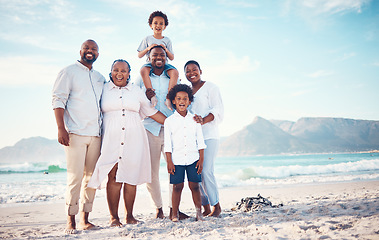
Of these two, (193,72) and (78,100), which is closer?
(78,100)

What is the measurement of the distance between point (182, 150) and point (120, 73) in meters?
1.30

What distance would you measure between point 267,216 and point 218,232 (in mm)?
1151

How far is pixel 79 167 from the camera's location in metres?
3.21

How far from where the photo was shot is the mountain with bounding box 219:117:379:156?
69000 mm

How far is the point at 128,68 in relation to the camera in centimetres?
355

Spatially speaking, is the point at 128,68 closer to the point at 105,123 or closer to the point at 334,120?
the point at 105,123

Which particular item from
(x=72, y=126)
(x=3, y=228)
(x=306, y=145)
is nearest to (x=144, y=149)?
(x=72, y=126)

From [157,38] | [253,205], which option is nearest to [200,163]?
[253,205]

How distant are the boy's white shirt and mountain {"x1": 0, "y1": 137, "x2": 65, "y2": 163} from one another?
Answer: 4995 cm

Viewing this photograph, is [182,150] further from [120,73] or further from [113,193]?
[120,73]

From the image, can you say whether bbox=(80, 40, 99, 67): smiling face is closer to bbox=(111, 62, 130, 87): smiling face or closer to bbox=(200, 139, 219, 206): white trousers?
bbox=(111, 62, 130, 87): smiling face

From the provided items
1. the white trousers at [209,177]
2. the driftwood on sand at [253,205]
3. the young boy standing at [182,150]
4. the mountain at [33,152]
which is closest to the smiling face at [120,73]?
the young boy standing at [182,150]

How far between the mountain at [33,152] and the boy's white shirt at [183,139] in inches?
1967

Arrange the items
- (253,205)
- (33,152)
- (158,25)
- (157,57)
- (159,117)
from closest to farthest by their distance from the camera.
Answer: (159,117)
(157,57)
(158,25)
(253,205)
(33,152)
